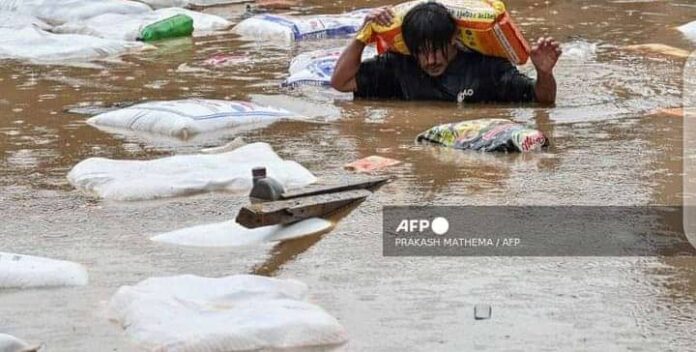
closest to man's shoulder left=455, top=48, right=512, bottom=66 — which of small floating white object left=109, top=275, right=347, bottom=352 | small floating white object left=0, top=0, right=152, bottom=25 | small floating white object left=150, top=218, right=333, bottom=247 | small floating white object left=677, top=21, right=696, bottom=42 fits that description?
small floating white object left=150, top=218, right=333, bottom=247

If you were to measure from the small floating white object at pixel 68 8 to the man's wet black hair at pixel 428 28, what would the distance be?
4.46m

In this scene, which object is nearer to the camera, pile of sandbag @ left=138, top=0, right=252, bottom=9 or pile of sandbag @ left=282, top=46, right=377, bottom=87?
pile of sandbag @ left=282, top=46, right=377, bottom=87

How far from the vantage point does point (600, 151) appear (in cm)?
539

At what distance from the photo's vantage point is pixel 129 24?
9711 mm

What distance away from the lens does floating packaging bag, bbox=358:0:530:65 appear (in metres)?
6.29

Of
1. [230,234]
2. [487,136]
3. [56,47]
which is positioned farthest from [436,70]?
[56,47]

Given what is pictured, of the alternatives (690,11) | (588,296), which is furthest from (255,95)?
(690,11)

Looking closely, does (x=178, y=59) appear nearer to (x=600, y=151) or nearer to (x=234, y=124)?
(x=234, y=124)

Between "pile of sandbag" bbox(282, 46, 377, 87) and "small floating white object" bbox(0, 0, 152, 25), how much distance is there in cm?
311

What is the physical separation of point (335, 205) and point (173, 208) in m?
0.58

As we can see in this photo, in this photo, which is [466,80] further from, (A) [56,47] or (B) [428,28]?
(A) [56,47]

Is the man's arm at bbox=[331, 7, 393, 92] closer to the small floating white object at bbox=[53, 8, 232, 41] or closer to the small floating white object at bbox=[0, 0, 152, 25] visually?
the small floating white object at bbox=[53, 8, 232, 41]

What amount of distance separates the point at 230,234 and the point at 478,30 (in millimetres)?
2438

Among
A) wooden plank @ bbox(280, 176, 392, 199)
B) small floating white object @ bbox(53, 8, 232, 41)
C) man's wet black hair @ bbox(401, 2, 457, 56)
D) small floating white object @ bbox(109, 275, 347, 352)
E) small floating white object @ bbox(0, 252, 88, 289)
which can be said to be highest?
man's wet black hair @ bbox(401, 2, 457, 56)
